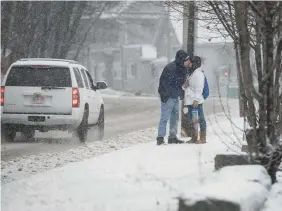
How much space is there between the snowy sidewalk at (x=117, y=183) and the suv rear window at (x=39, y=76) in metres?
4.54

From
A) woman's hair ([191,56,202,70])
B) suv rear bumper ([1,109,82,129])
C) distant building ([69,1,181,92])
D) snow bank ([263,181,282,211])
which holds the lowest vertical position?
snow bank ([263,181,282,211])

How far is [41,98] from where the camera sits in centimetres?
1405

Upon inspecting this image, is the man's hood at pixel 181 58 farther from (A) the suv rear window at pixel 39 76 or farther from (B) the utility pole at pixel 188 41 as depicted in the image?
(A) the suv rear window at pixel 39 76

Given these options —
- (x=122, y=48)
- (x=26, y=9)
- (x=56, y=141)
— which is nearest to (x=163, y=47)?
(x=122, y=48)

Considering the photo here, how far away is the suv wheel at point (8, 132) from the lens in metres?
14.4

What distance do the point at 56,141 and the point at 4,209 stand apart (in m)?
8.19

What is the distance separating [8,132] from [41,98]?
122 centimetres

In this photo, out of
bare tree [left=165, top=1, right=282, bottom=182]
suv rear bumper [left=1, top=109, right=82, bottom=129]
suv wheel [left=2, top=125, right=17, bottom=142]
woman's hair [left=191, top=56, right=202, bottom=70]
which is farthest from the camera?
suv wheel [left=2, top=125, right=17, bottom=142]

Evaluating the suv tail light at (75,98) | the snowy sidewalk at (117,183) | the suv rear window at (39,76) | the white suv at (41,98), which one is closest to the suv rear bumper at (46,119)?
the white suv at (41,98)

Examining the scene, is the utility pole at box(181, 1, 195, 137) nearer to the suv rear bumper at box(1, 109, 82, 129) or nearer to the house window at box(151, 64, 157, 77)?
the suv rear bumper at box(1, 109, 82, 129)

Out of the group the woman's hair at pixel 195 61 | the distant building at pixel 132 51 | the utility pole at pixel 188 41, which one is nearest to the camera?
the woman's hair at pixel 195 61

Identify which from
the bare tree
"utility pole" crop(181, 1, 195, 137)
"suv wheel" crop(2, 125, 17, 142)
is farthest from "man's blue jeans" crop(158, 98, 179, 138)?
the bare tree

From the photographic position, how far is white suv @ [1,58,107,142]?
14062 millimetres

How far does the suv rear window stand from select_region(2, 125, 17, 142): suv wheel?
39.1 inches
